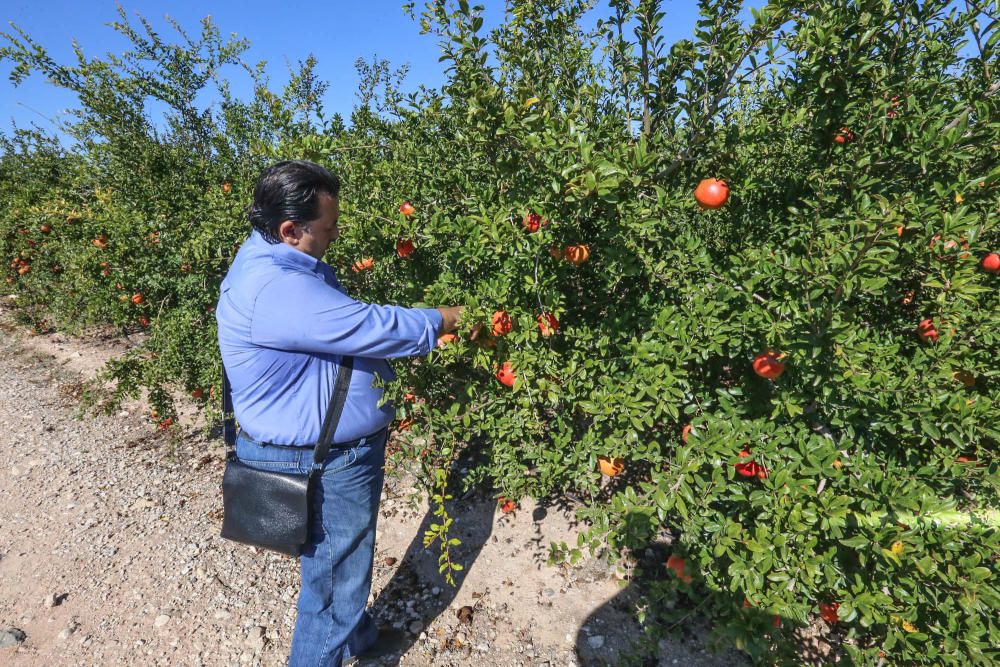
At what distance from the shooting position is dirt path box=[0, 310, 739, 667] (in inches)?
94.4

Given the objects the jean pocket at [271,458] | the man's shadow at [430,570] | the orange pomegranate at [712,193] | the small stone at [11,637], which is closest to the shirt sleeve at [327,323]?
the jean pocket at [271,458]

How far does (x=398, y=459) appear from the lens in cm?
228

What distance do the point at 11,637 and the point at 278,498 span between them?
1.87 meters

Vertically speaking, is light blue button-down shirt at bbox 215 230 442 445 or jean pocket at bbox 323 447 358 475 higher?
light blue button-down shirt at bbox 215 230 442 445

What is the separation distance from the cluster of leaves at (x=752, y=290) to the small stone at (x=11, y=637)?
6.87 feet

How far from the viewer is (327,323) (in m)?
1.53

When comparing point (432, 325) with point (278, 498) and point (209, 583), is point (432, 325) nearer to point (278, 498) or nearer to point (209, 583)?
point (278, 498)

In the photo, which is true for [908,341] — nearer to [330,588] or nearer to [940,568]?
[940,568]

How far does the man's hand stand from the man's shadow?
141 centimetres

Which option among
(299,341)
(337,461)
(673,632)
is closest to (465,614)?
(673,632)

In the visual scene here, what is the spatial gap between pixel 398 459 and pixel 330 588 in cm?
54

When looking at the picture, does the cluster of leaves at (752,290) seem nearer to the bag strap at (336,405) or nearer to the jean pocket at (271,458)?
the bag strap at (336,405)

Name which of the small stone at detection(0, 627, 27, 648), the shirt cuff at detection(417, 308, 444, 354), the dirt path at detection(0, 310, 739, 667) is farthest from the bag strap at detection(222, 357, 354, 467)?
the small stone at detection(0, 627, 27, 648)

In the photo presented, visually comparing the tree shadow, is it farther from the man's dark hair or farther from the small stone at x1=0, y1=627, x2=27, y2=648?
the small stone at x1=0, y1=627, x2=27, y2=648
